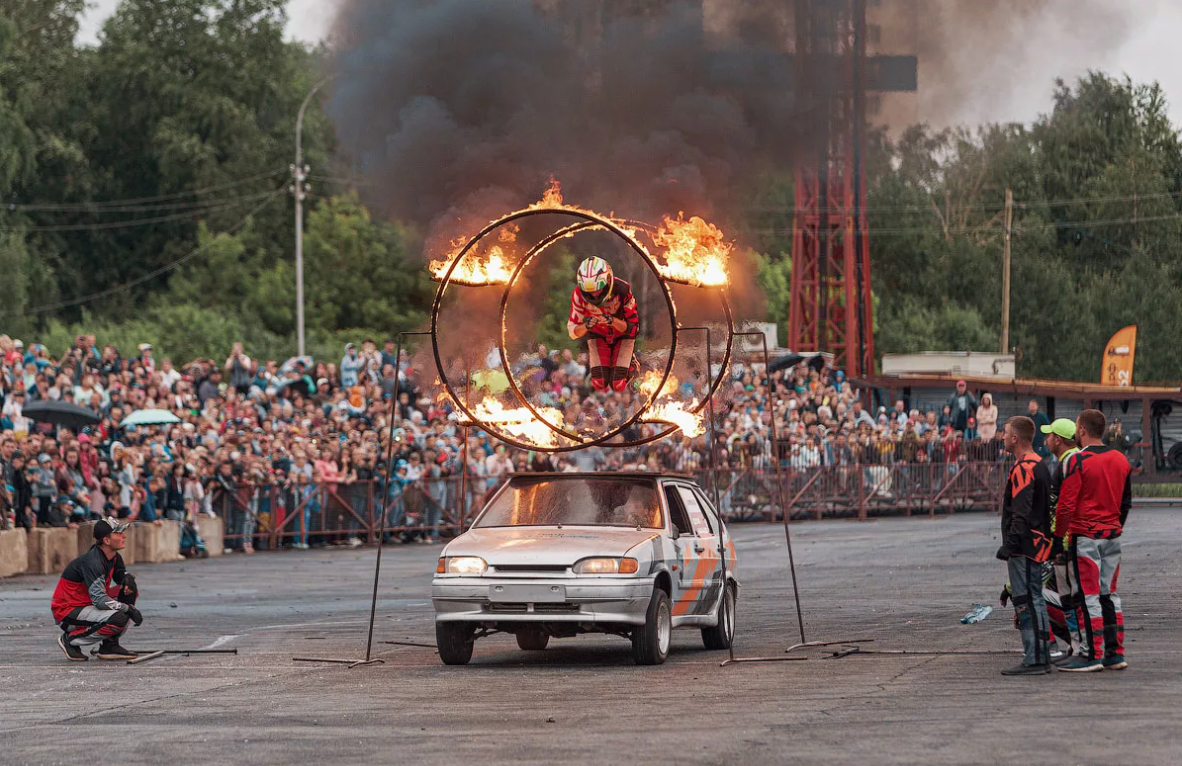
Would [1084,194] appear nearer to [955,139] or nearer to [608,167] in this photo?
[955,139]

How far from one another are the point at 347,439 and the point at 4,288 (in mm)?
29667

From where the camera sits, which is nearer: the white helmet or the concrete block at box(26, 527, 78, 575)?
the white helmet

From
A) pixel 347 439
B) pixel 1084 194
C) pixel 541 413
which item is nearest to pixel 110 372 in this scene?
pixel 347 439

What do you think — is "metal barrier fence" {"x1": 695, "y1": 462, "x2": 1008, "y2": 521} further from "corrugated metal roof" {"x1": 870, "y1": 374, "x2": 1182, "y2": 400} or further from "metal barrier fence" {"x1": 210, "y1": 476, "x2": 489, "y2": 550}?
"corrugated metal roof" {"x1": 870, "y1": 374, "x2": 1182, "y2": 400}

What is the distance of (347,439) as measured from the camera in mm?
31438

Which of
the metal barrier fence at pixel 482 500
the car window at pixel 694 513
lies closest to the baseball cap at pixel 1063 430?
the car window at pixel 694 513

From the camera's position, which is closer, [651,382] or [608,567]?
[608,567]

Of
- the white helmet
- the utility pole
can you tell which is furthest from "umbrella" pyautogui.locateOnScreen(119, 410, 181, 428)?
the utility pole

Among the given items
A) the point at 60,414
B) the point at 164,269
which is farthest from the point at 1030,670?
the point at 164,269

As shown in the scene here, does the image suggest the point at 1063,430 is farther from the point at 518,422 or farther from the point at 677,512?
the point at 518,422

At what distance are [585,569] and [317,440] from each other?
1810cm

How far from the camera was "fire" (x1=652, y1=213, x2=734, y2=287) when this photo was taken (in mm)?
15891

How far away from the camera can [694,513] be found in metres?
15.8

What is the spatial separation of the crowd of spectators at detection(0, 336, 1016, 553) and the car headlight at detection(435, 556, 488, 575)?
26.4ft
